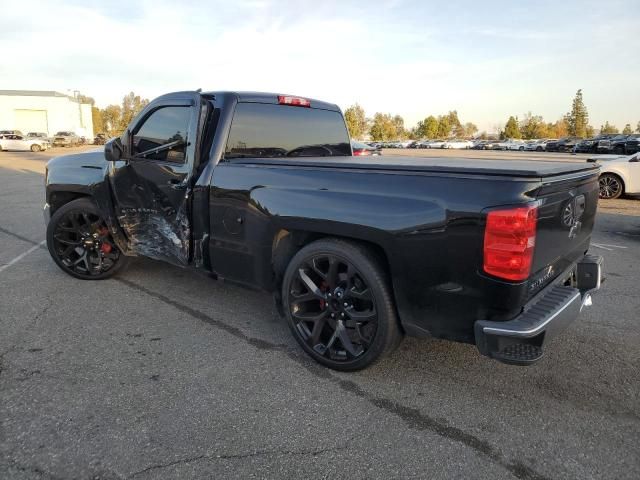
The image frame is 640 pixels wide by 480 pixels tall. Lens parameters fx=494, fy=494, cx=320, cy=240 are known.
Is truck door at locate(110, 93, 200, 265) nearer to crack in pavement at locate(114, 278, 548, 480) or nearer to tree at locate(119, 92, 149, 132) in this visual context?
crack in pavement at locate(114, 278, 548, 480)

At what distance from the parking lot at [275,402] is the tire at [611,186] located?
936cm

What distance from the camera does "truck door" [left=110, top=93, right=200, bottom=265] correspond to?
4012mm

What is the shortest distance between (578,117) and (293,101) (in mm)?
97003

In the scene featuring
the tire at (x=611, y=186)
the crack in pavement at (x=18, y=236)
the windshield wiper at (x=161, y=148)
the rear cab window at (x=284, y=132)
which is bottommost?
the crack in pavement at (x=18, y=236)

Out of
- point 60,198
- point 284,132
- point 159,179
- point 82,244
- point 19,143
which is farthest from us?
point 19,143

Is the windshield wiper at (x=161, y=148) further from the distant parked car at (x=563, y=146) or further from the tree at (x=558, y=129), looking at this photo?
the tree at (x=558, y=129)

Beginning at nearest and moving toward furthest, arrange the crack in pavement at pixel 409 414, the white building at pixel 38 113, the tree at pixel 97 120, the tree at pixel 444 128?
the crack in pavement at pixel 409 414 → the white building at pixel 38 113 → the tree at pixel 97 120 → the tree at pixel 444 128

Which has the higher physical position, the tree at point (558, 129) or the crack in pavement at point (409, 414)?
the tree at point (558, 129)

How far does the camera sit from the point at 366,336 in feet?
10.5

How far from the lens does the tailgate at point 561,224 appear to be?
2.69 meters

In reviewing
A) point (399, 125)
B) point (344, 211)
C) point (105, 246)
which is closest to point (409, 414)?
point (344, 211)

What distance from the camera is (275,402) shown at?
298cm

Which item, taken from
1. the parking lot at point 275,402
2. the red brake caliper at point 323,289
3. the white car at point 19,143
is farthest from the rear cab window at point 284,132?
the white car at point 19,143

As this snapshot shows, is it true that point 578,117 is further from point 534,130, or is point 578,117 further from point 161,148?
point 161,148
